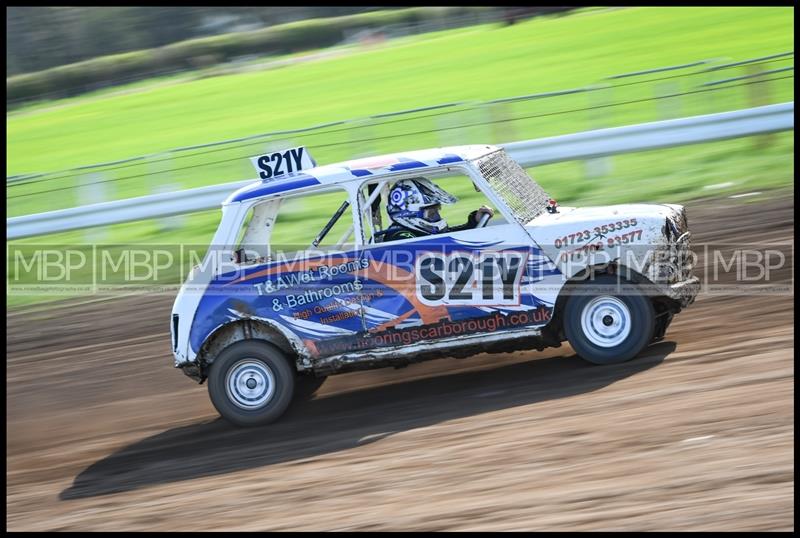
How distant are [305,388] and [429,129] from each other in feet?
22.4

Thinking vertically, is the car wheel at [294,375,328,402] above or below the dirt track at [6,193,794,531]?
above

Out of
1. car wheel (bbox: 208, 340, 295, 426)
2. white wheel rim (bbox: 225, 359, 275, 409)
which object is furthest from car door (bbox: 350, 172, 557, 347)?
white wheel rim (bbox: 225, 359, 275, 409)

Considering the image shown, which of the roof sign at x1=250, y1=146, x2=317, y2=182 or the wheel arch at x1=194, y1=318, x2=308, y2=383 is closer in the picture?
the wheel arch at x1=194, y1=318, x2=308, y2=383

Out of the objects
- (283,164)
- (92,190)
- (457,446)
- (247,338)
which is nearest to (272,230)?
(283,164)

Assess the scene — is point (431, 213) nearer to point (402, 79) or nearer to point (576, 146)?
point (576, 146)

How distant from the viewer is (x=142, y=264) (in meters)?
13.6

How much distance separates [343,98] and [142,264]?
41.9 feet

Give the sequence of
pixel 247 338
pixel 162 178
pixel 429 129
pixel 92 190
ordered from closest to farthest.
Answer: pixel 247 338
pixel 429 129
pixel 162 178
pixel 92 190

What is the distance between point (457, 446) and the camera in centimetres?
657

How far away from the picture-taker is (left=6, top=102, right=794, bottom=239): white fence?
12328 mm

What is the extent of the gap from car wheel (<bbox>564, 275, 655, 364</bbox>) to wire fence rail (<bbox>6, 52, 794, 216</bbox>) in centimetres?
711

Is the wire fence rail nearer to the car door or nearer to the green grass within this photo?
the car door

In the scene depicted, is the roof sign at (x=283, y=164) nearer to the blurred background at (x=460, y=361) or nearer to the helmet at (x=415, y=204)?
the helmet at (x=415, y=204)

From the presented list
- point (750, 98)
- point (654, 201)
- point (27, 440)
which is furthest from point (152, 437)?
point (750, 98)
